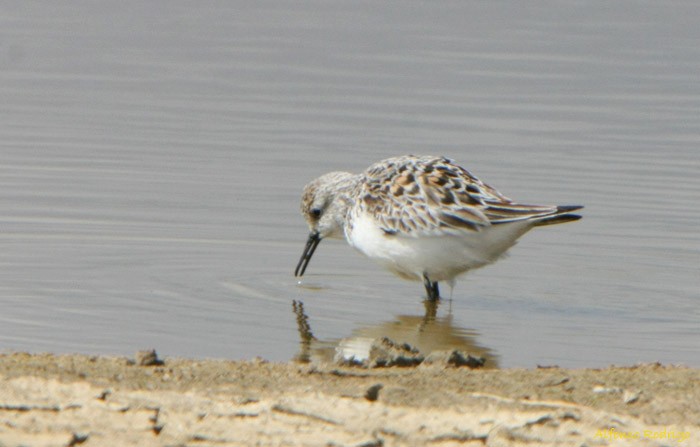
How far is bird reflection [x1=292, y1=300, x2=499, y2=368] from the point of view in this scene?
24.7ft

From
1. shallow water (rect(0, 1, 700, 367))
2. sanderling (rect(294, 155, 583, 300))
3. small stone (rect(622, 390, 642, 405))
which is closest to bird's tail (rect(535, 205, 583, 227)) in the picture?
sanderling (rect(294, 155, 583, 300))

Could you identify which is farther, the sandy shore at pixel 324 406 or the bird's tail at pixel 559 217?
the bird's tail at pixel 559 217

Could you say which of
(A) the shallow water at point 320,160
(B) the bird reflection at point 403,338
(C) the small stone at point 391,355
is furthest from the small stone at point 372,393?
(A) the shallow water at point 320,160

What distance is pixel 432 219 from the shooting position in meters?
8.59

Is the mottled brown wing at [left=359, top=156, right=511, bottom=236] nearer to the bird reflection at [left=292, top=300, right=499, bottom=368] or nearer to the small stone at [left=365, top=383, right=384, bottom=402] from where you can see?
the bird reflection at [left=292, top=300, right=499, bottom=368]

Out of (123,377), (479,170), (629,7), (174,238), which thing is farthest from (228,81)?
(123,377)

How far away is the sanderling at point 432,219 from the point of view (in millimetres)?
8484

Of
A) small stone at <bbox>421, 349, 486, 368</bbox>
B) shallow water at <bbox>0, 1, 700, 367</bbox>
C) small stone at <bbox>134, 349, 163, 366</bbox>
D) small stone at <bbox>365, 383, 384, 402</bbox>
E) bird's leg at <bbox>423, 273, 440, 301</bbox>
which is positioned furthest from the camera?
bird's leg at <bbox>423, 273, 440, 301</bbox>

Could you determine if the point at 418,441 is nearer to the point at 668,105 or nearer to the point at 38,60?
the point at 668,105

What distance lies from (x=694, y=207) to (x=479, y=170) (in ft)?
5.80

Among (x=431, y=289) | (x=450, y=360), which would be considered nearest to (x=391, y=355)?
(x=450, y=360)

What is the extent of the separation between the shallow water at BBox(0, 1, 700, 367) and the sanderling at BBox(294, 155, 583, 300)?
1.03 feet

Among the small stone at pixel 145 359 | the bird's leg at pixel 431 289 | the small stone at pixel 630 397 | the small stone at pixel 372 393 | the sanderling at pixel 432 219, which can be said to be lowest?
the small stone at pixel 630 397

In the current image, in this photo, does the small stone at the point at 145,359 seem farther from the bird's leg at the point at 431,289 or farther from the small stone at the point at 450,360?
the bird's leg at the point at 431,289
